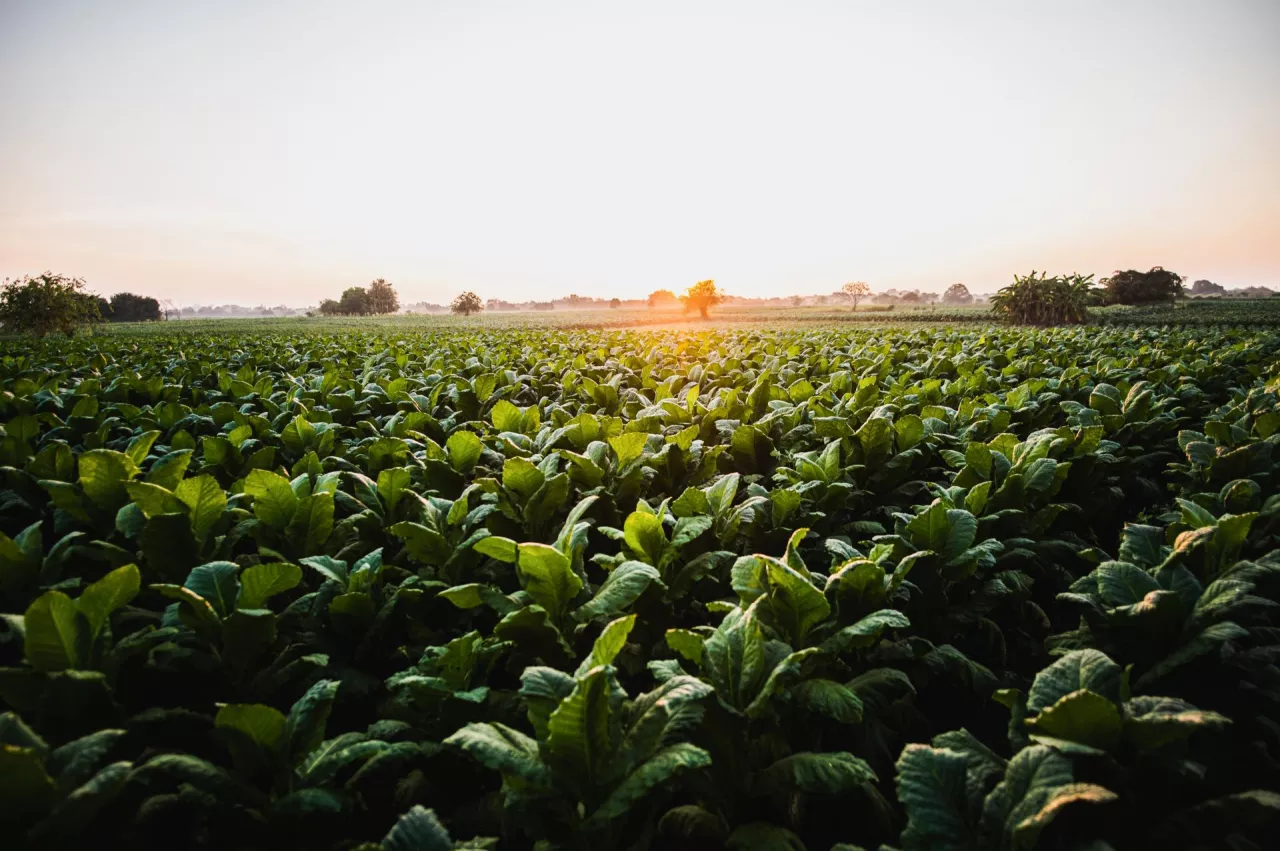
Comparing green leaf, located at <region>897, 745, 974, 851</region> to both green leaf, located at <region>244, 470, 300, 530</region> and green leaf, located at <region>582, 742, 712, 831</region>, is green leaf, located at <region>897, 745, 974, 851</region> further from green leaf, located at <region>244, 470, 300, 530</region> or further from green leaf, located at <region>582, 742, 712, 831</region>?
green leaf, located at <region>244, 470, 300, 530</region>

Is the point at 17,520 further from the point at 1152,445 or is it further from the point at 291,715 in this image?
the point at 1152,445

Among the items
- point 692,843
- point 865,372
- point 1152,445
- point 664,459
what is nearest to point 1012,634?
point 664,459

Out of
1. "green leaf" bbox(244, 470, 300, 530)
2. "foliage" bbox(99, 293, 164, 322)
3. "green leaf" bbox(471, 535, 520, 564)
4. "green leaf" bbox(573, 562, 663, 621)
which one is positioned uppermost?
"foliage" bbox(99, 293, 164, 322)

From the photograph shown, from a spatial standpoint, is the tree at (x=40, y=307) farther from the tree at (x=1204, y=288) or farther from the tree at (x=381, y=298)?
the tree at (x=1204, y=288)

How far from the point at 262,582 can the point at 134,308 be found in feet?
489

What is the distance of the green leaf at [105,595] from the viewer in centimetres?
169

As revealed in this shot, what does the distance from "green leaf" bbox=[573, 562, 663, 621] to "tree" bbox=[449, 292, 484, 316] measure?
13957cm

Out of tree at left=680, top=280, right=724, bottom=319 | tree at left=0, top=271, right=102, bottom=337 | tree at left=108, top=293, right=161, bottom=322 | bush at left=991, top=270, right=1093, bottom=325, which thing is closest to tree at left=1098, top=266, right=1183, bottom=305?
bush at left=991, top=270, right=1093, bottom=325

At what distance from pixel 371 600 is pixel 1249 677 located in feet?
10.6

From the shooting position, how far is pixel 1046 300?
161 feet

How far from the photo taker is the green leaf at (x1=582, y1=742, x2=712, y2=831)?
1.33 meters

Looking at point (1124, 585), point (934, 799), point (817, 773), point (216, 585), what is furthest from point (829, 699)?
point (216, 585)

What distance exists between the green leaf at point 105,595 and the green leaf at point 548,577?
115cm

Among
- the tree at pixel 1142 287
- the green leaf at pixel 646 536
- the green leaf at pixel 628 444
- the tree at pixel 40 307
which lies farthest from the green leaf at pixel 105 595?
the tree at pixel 1142 287
